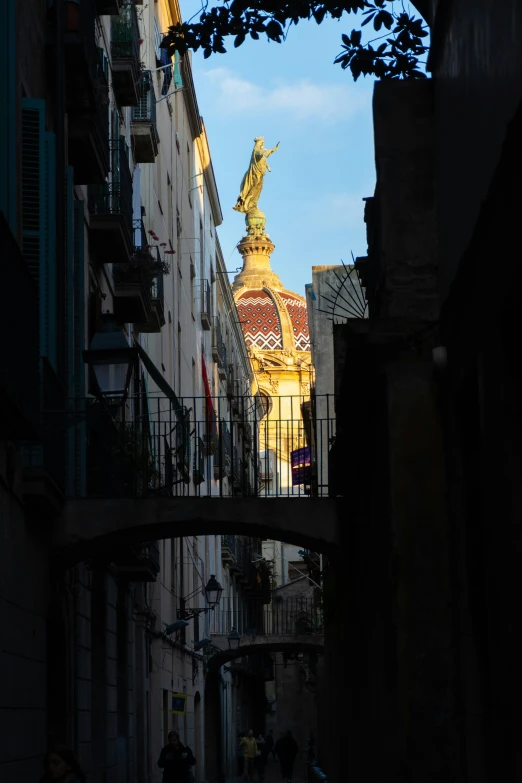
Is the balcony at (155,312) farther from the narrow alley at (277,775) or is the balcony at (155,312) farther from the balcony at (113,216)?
the narrow alley at (277,775)

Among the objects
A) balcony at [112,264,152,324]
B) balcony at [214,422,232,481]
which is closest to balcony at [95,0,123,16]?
balcony at [112,264,152,324]

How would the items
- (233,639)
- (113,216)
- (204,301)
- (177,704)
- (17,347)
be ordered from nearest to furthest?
1. (17,347)
2. (113,216)
3. (177,704)
4. (233,639)
5. (204,301)

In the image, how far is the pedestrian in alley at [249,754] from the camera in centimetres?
4388

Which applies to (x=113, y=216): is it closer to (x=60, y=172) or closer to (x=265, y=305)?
(x=60, y=172)

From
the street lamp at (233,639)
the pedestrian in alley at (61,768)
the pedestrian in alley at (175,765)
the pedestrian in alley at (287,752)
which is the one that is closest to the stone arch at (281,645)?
the pedestrian in alley at (287,752)

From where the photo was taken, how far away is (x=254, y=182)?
118 m

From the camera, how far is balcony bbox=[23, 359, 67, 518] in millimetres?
12922

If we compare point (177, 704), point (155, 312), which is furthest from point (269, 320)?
point (155, 312)

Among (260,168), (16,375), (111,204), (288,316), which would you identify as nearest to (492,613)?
(16,375)

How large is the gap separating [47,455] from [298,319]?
98681 millimetres

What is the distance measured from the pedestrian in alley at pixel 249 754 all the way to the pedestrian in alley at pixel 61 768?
34897 millimetres

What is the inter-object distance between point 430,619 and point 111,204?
11.1 metres

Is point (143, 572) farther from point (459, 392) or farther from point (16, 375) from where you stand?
point (459, 392)

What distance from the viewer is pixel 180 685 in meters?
31.3
